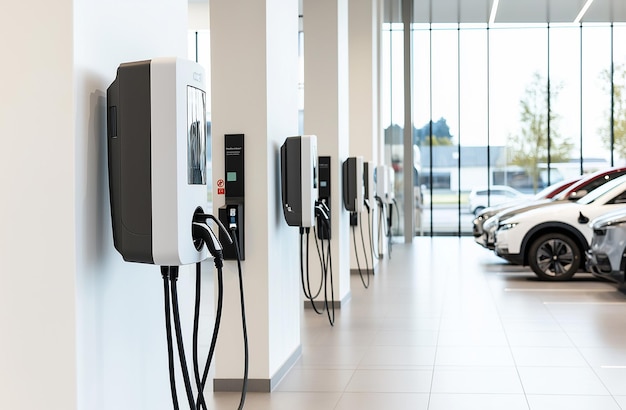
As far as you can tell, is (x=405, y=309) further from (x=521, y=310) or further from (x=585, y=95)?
(x=585, y=95)

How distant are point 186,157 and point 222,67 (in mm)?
3220

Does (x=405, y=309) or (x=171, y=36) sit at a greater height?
(x=171, y=36)

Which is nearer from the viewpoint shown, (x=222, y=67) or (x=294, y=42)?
(x=222, y=67)

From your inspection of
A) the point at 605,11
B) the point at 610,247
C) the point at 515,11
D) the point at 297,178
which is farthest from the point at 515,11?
the point at 297,178

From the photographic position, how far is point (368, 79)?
506 inches

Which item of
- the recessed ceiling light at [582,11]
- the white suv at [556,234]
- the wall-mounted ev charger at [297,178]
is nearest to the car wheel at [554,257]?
the white suv at [556,234]

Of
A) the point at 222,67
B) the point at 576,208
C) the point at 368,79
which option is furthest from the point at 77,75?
the point at 368,79

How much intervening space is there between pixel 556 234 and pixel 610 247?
6.69 ft

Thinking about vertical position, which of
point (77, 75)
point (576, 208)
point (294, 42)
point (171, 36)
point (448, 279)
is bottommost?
point (448, 279)

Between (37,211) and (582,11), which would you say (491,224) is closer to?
(582,11)

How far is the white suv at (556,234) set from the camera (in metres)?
11.0

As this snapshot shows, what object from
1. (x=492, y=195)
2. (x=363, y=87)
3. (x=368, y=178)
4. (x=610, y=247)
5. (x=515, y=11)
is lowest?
(x=610, y=247)

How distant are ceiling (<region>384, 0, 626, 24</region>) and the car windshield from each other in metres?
7.64

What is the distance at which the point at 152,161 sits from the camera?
243cm
